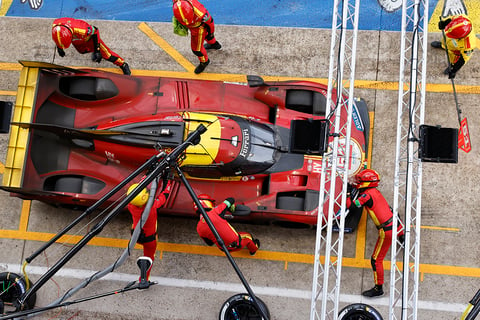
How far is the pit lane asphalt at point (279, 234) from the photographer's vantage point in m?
8.69

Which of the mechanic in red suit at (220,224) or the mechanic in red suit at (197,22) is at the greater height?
the mechanic in red suit at (197,22)

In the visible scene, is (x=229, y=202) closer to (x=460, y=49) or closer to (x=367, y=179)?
(x=367, y=179)

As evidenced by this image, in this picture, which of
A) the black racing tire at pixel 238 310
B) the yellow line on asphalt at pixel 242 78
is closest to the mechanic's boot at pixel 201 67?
the yellow line on asphalt at pixel 242 78

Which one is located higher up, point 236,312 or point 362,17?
point 362,17

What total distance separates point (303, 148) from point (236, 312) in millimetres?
3304

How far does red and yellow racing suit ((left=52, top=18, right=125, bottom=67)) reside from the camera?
816 cm

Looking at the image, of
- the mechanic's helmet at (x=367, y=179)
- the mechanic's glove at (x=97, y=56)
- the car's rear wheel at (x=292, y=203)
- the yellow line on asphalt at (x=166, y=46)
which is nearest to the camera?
the mechanic's helmet at (x=367, y=179)

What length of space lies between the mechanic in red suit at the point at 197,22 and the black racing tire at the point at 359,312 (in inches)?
206

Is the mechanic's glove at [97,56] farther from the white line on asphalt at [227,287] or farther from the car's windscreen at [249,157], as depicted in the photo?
the white line on asphalt at [227,287]

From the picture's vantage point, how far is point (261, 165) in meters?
7.98

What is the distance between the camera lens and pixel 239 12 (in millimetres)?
9789

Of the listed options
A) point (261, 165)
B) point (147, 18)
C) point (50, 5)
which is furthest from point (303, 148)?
point (50, 5)

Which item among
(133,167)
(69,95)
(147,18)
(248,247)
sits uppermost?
(147,18)

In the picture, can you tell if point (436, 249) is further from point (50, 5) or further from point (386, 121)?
point (50, 5)
